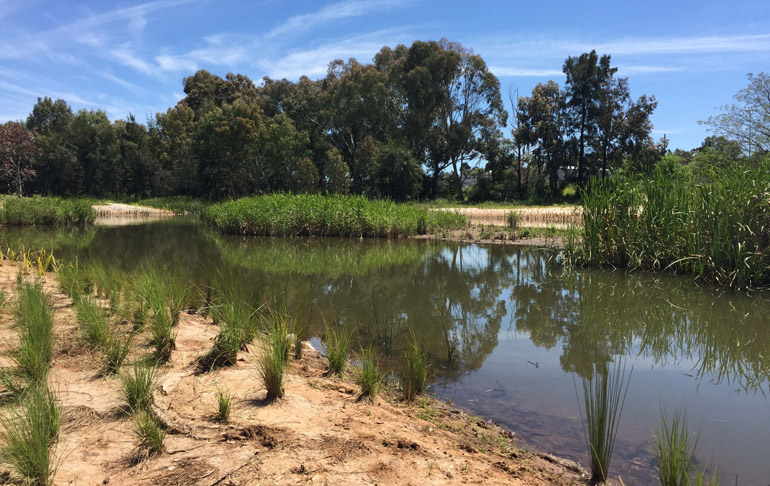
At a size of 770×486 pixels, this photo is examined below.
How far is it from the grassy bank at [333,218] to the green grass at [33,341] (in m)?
13.4

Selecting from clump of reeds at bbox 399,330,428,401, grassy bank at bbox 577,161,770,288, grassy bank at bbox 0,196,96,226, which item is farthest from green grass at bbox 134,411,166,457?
grassy bank at bbox 0,196,96,226

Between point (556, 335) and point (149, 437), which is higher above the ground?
point (149, 437)

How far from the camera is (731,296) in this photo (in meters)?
7.40

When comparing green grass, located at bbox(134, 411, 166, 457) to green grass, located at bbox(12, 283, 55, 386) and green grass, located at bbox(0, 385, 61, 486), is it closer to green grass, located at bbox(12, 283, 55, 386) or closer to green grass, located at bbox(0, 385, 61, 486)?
green grass, located at bbox(0, 385, 61, 486)

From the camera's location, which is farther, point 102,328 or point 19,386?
point 102,328

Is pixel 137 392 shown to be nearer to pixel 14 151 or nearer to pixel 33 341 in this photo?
pixel 33 341

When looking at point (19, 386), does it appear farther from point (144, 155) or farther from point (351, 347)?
point (144, 155)

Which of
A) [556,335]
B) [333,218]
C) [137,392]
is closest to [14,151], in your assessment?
[333,218]

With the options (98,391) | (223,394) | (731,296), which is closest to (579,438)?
(223,394)

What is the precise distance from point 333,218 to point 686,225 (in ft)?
38.7

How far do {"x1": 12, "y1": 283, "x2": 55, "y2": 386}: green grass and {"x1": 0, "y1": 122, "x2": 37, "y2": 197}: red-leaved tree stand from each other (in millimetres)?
37742

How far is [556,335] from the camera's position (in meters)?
5.77

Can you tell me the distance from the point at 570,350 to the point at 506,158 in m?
32.0

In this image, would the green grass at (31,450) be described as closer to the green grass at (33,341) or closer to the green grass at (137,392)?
the green grass at (137,392)
